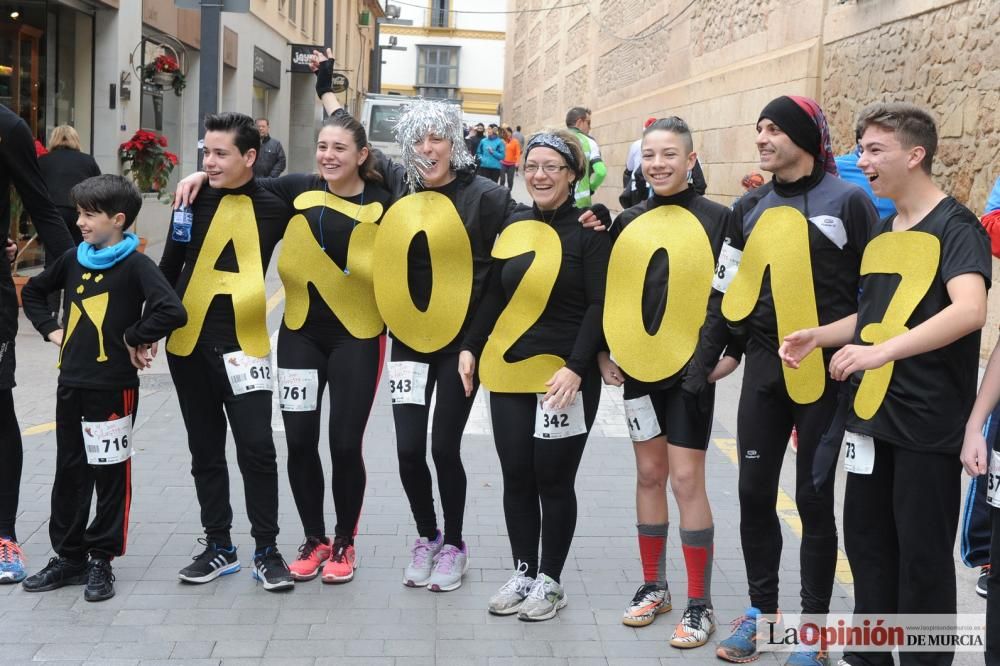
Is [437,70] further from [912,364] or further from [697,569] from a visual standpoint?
[912,364]

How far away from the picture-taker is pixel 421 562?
500 centimetres

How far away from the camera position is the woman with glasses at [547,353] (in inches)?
177

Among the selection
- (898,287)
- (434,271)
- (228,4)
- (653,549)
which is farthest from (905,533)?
(228,4)

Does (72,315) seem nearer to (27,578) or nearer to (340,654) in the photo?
(27,578)

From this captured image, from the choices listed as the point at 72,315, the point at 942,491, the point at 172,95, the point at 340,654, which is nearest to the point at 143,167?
the point at 172,95

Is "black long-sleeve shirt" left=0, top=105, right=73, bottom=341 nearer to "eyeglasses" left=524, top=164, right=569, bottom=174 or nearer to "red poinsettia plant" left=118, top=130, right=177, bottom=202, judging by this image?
"eyeglasses" left=524, top=164, right=569, bottom=174

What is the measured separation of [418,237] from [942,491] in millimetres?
2307

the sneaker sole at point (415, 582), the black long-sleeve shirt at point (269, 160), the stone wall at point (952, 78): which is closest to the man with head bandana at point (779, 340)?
the sneaker sole at point (415, 582)

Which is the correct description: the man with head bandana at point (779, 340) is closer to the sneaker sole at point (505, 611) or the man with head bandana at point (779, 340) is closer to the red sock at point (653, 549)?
the red sock at point (653, 549)

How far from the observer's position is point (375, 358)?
489cm

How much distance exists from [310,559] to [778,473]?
2.10 m

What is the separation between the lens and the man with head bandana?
401cm

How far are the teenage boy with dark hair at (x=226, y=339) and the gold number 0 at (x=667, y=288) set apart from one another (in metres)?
1.56

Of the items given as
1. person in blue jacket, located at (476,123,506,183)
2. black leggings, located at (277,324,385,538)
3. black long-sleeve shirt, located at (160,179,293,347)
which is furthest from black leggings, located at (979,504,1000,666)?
person in blue jacket, located at (476,123,506,183)
